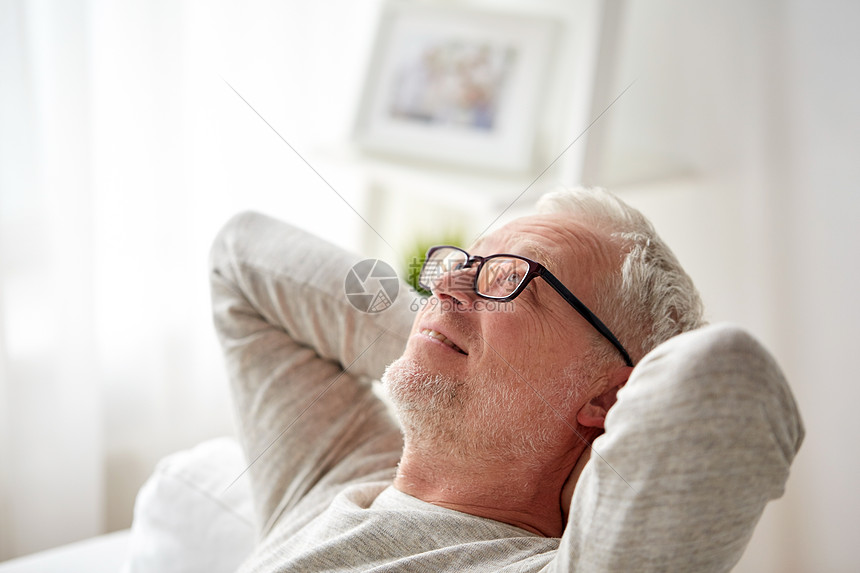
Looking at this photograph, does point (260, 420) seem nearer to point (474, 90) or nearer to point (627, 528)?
point (627, 528)

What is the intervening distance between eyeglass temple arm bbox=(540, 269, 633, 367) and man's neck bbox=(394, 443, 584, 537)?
151 millimetres

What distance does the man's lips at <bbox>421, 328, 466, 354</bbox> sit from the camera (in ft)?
2.97

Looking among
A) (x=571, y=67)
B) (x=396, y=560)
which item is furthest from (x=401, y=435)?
(x=571, y=67)

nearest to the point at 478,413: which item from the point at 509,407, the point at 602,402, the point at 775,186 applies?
the point at 509,407

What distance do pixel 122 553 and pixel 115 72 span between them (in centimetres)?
97

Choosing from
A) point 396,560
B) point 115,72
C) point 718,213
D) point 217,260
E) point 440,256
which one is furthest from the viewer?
point 115,72

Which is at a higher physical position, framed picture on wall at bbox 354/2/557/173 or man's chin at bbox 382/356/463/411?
framed picture on wall at bbox 354/2/557/173

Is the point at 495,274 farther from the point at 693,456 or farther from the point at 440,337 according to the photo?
the point at 693,456

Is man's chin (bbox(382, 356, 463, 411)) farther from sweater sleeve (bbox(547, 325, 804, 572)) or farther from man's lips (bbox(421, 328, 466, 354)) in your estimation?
sweater sleeve (bbox(547, 325, 804, 572))

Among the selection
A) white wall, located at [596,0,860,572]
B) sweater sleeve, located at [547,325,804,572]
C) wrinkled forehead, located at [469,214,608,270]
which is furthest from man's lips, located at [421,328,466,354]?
white wall, located at [596,0,860,572]

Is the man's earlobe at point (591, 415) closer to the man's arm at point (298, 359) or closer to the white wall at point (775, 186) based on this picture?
the man's arm at point (298, 359)

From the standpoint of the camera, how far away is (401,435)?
1.11m

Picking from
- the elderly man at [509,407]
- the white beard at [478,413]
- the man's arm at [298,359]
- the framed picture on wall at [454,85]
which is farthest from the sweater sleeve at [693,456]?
the framed picture on wall at [454,85]

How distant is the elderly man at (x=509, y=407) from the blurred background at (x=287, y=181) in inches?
13.4
